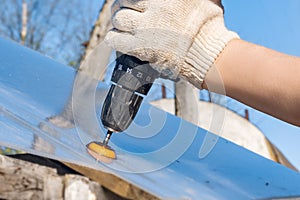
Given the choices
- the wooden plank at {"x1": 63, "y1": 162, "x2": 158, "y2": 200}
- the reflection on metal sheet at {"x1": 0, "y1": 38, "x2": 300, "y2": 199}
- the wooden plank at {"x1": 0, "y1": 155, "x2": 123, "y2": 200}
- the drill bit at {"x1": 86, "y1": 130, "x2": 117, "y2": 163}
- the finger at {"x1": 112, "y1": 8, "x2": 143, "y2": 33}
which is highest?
the finger at {"x1": 112, "y1": 8, "x2": 143, "y2": 33}

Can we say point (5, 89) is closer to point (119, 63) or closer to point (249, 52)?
point (119, 63)

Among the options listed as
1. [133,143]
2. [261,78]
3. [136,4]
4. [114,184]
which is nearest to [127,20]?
[136,4]

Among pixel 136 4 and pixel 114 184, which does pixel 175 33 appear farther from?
pixel 114 184

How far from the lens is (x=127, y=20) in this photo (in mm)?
544

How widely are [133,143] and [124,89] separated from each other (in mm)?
184

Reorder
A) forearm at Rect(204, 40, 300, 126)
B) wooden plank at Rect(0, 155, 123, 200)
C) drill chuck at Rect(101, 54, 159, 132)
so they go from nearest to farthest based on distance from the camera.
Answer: forearm at Rect(204, 40, 300, 126)
drill chuck at Rect(101, 54, 159, 132)
wooden plank at Rect(0, 155, 123, 200)

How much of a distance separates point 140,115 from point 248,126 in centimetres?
339

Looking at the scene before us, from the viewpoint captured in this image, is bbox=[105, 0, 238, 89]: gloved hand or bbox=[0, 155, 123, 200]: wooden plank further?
bbox=[0, 155, 123, 200]: wooden plank

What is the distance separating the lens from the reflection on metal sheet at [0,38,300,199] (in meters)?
0.59

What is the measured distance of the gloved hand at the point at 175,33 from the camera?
0.54 metres

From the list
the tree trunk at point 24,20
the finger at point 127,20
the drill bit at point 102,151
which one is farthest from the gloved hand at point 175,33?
the tree trunk at point 24,20

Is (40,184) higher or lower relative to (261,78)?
lower

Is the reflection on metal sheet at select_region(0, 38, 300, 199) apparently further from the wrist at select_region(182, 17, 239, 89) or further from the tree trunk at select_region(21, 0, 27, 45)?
the tree trunk at select_region(21, 0, 27, 45)

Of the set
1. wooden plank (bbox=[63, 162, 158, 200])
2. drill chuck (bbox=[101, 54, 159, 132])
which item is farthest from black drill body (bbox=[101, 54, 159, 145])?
wooden plank (bbox=[63, 162, 158, 200])
